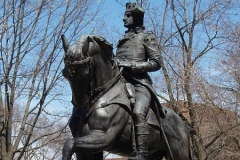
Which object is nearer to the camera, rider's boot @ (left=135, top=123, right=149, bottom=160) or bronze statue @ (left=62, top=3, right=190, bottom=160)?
bronze statue @ (left=62, top=3, right=190, bottom=160)

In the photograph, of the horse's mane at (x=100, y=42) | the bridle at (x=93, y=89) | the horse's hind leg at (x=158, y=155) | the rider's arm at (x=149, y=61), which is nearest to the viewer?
the horse's mane at (x=100, y=42)

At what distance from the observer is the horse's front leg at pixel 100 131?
4941 mm

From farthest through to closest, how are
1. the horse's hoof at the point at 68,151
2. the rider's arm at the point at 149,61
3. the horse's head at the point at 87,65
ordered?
1. the rider's arm at the point at 149,61
2. the horse's head at the point at 87,65
3. the horse's hoof at the point at 68,151

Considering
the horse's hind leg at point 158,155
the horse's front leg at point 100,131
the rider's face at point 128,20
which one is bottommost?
the horse's hind leg at point 158,155

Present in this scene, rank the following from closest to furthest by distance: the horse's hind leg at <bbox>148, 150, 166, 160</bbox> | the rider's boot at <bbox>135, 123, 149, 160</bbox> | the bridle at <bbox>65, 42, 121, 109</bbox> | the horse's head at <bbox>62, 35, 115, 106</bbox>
A: 1. the horse's head at <bbox>62, 35, 115, 106</bbox>
2. the bridle at <bbox>65, 42, 121, 109</bbox>
3. the rider's boot at <bbox>135, 123, 149, 160</bbox>
4. the horse's hind leg at <bbox>148, 150, 166, 160</bbox>

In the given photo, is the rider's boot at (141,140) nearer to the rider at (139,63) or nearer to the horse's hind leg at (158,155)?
the rider at (139,63)

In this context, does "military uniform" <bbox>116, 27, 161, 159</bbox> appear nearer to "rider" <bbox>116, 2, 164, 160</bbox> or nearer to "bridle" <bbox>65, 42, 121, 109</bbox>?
"rider" <bbox>116, 2, 164, 160</bbox>

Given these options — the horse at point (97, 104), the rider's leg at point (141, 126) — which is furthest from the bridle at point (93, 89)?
the rider's leg at point (141, 126)

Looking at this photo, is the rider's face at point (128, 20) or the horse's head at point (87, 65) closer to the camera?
the horse's head at point (87, 65)

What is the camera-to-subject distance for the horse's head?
196 inches

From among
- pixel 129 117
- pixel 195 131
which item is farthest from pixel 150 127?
pixel 195 131

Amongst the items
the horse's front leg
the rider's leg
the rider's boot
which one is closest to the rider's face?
the rider's leg

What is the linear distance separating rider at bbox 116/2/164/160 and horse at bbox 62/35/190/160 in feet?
0.44

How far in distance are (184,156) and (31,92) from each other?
7167 mm
